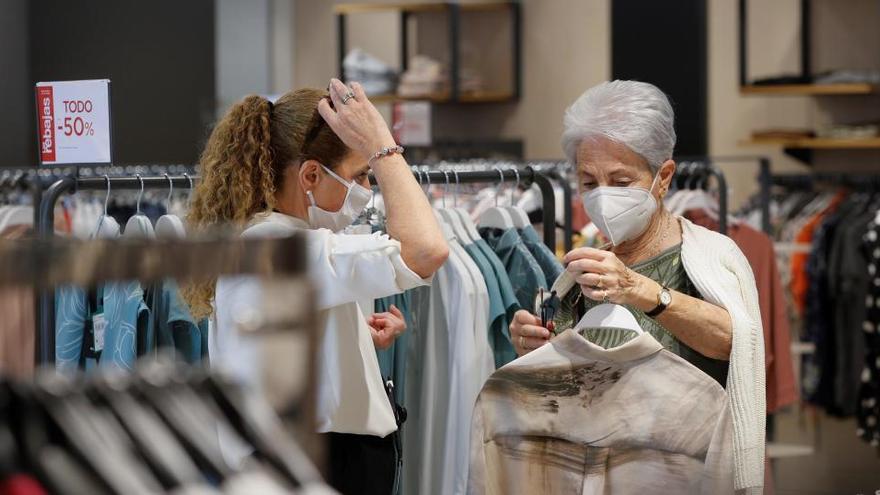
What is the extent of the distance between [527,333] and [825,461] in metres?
4.44

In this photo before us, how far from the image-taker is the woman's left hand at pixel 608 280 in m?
2.18

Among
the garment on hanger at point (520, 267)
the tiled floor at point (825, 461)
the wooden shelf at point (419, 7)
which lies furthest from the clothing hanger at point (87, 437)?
the wooden shelf at point (419, 7)

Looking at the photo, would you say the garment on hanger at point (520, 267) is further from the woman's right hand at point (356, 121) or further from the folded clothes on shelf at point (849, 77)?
the folded clothes on shelf at point (849, 77)

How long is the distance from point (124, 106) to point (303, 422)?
779cm

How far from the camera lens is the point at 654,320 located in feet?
7.57

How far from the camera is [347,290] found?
79.0 inches

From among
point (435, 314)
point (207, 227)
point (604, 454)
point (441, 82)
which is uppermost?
point (441, 82)

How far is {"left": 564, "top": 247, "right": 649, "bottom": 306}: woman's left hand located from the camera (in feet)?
7.16

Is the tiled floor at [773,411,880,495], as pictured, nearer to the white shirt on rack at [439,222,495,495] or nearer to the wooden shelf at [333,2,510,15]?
the white shirt on rack at [439,222,495,495]

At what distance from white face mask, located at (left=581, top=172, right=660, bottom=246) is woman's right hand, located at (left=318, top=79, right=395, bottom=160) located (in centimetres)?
47

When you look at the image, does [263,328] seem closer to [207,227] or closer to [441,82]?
[207,227]

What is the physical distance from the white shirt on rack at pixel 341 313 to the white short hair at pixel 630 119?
21.9 inches

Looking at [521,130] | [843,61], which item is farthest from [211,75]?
[843,61]

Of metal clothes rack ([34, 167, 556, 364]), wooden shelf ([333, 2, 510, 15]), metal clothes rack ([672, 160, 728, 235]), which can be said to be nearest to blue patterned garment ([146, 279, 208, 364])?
metal clothes rack ([34, 167, 556, 364])
